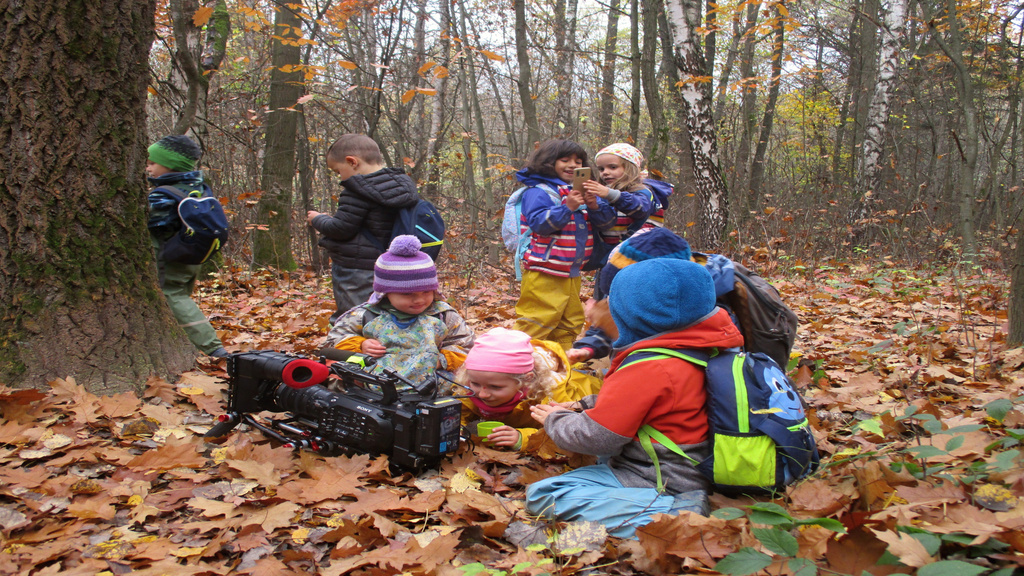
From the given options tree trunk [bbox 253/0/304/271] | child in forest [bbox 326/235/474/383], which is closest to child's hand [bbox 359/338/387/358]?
child in forest [bbox 326/235/474/383]

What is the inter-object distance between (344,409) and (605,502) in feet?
3.96

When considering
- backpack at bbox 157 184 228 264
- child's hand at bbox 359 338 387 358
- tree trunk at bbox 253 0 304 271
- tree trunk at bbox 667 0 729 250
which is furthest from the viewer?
tree trunk at bbox 253 0 304 271

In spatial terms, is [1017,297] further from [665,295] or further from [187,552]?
[187,552]

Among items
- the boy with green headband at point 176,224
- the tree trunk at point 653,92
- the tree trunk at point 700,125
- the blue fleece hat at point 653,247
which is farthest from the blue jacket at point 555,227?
the tree trunk at point 653,92

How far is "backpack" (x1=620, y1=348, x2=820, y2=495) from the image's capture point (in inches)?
89.1

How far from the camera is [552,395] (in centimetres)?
333

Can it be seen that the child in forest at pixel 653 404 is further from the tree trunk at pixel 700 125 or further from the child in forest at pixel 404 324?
the tree trunk at pixel 700 125

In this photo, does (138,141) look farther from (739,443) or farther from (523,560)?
(739,443)

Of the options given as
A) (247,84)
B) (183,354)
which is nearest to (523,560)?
(183,354)

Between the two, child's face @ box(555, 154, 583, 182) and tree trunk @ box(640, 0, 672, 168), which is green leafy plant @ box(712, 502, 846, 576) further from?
tree trunk @ box(640, 0, 672, 168)

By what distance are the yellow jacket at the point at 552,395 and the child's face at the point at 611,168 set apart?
66.4 inches

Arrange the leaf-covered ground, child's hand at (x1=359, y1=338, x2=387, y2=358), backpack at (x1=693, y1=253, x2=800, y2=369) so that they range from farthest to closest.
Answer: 1. child's hand at (x1=359, y1=338, x2=387, y2=358)
2. backpack at (x1=693, y1=253, x2=800, y2=369)
3. the leaf-covered ground

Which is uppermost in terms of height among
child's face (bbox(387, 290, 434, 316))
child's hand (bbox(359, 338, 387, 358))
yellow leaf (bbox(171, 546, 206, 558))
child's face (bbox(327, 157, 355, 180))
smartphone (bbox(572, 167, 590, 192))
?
child's face (bbox(327, 157, 355, 180))

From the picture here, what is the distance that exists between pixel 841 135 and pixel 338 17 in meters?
A: 12.6
